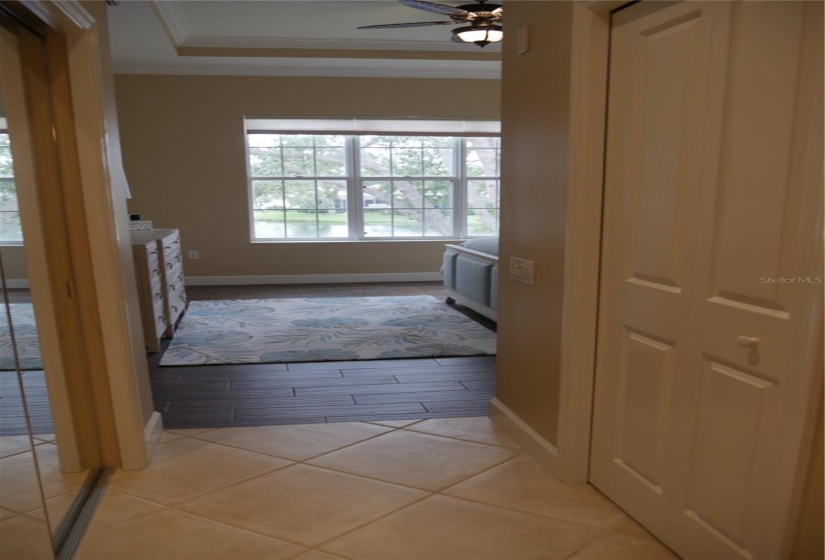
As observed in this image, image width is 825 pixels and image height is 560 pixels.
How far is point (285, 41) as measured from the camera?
6160 mm

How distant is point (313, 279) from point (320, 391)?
4.01 m

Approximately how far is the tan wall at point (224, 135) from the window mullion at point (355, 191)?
226mm

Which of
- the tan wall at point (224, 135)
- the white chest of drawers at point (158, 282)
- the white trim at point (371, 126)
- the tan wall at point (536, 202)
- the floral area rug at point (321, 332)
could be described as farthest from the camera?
the white trim at point (371, 126)

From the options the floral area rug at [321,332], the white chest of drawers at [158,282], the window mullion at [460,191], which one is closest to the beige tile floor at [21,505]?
the floral area rug at [321,332]

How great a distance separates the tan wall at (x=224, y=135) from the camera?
6.78 metres

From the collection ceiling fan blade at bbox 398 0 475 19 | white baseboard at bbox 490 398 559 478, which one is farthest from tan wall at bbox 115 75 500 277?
white baseboard at bbox 490 398 559 478

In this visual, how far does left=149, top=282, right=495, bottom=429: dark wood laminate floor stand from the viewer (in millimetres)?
3145

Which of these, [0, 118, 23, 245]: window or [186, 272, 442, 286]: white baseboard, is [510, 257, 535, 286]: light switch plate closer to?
[0, 118, 23, 245]: window

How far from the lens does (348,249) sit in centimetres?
741

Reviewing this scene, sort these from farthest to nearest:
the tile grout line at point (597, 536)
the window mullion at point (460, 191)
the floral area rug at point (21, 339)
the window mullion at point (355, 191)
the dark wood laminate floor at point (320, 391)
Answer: the window mullion at point (460, 191), the window mullion at point (355, 191), the dark wood laminate floor at point (320, 391), the tile grout line at point (597, 536), the floral area rug at point (21, 339)

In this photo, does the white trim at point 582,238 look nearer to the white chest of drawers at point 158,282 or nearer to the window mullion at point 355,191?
the white chest of drawers at point 158,282

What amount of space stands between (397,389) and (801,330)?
243cm

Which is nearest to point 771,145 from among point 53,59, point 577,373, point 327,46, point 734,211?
point 734,211

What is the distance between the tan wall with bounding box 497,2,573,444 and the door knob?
31.1 inches
